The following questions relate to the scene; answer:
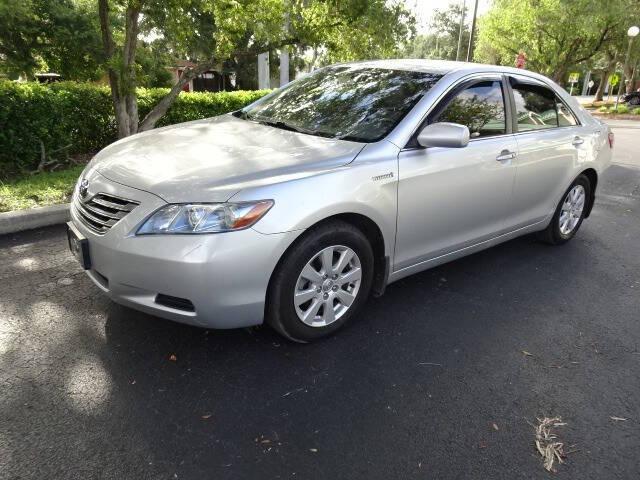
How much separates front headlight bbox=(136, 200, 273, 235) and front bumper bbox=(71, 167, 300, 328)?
0.04m

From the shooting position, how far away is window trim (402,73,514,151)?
3.24 meters

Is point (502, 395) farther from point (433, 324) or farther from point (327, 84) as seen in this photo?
point (327, 84)

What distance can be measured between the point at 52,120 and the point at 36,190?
1.68 m

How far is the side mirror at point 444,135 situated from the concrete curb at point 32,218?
12.0 ft

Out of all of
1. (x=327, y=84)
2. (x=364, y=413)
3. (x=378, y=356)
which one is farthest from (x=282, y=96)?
(x=364, y=413)

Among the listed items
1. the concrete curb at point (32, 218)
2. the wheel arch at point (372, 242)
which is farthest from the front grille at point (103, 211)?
the concrete curb at point (32, 218)

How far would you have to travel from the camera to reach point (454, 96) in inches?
138

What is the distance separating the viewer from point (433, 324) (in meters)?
3.40

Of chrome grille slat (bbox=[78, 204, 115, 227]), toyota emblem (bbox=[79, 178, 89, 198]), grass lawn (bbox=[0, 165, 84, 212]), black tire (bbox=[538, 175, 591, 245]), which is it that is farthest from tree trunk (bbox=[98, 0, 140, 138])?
black tire (bbox=[538, 175, 591, 245])

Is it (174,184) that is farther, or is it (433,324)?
(433,324)

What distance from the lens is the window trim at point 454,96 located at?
3238mm

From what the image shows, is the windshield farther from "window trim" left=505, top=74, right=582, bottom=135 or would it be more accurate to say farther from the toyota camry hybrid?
"window trim" left=505, top=74, right=582, bottom=135

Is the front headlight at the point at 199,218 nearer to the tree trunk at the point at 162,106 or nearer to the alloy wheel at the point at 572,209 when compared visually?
the alloy wheel at the point at 572,209

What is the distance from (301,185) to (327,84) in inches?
63.1
